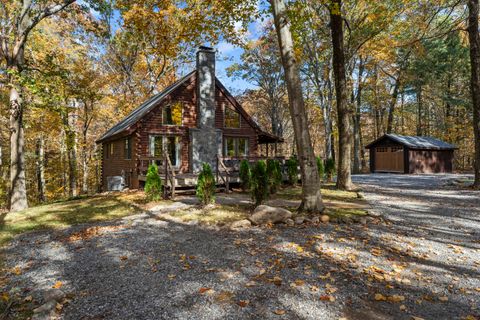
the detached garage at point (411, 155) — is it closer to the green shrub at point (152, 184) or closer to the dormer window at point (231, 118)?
the dormer window at point (231, 118)

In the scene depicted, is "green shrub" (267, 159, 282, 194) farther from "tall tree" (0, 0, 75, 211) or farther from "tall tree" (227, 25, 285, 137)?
"tall tree" (227, 25, 285, 137)

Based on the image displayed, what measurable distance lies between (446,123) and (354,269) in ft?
118

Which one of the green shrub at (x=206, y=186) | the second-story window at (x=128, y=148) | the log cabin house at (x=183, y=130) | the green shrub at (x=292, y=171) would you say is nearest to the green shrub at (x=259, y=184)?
the green shrub at (x=206, y=186)

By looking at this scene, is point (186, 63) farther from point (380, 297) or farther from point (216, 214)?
point (380, 297)

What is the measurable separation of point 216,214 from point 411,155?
23.6 m

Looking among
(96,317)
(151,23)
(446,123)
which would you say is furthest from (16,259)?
(446,123)

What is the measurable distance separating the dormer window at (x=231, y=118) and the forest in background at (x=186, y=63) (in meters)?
4.51

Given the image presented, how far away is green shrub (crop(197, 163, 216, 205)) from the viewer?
30.2 feet

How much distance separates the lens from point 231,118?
18.6m

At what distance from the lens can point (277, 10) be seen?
25.0 feet

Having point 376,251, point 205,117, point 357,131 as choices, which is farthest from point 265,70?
point 376,251

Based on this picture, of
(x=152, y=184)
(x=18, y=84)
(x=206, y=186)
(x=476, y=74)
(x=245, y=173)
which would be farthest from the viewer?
(x=476, y=74)

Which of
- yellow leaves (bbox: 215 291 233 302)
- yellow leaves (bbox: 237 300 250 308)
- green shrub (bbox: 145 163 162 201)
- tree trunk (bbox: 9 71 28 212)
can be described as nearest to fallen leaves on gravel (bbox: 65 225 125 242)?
green shrub (bbox: 145 163 162 201)

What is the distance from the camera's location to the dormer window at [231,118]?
18500 mm
